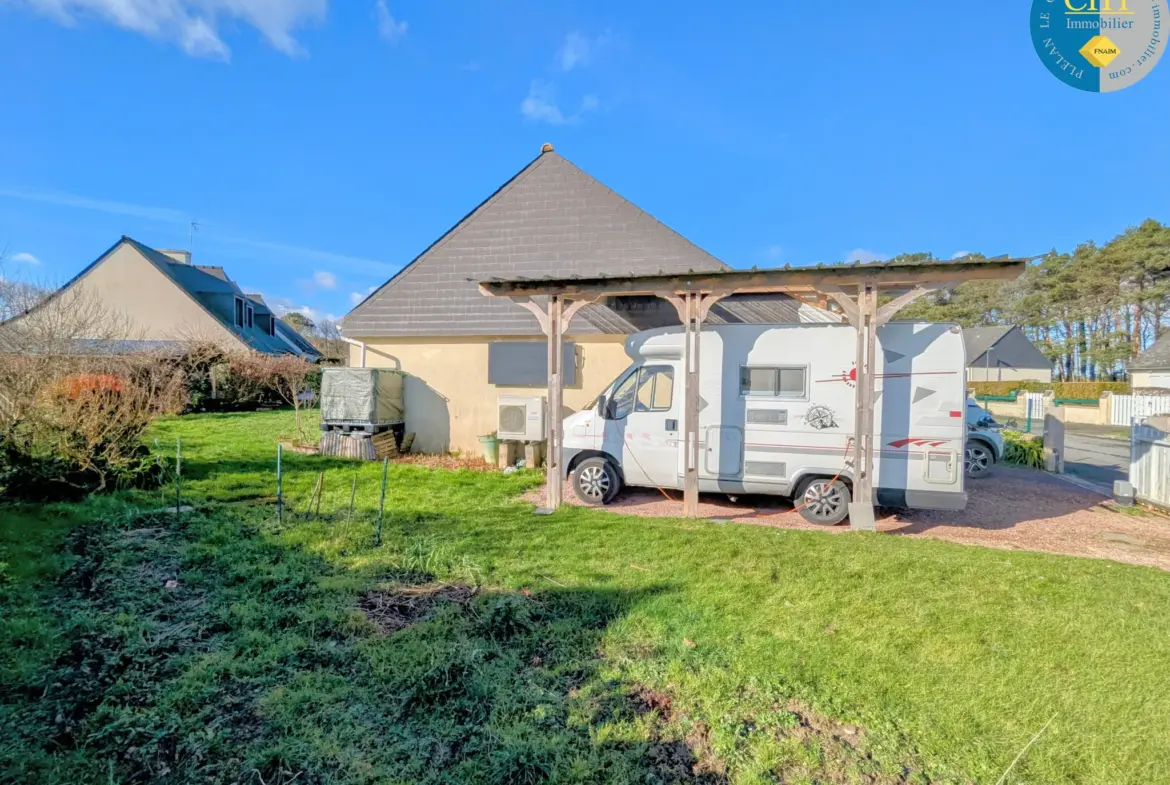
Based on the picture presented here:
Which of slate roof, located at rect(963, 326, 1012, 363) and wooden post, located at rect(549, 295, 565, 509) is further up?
slate roof, located at rect(963, 326, 1012, 363)

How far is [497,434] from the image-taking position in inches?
409

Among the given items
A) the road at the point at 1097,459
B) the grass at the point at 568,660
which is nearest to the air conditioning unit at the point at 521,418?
the grass at the point at 568,660

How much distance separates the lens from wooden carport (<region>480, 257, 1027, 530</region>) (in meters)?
6.01

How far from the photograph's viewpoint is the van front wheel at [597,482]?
7.49 meters

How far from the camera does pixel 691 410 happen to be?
6590 millimetres

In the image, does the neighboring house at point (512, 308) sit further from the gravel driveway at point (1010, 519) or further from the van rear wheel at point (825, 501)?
the van rear wheel at point (825, 501)

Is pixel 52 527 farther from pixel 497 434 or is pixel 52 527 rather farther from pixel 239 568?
pixel 497 434

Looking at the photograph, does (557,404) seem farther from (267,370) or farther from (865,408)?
(267,370)

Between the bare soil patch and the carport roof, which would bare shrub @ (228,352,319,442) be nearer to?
the bare soil patch

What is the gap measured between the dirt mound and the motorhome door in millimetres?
3606

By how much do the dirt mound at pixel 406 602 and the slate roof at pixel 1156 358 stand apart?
39.6 meters

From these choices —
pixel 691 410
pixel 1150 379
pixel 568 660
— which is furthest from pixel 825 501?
pixel 1150 379

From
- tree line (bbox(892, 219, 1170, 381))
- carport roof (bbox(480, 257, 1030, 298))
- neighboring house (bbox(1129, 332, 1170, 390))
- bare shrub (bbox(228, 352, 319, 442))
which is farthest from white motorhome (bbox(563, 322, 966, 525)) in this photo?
neighboring house (bbox(1129, 332, 1170, 390))

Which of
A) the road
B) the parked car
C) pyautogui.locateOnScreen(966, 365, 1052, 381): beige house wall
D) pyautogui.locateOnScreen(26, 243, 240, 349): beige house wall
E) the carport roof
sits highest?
pyautogui.locateOnScreen(26, 243, 240, 349): beige house wall
